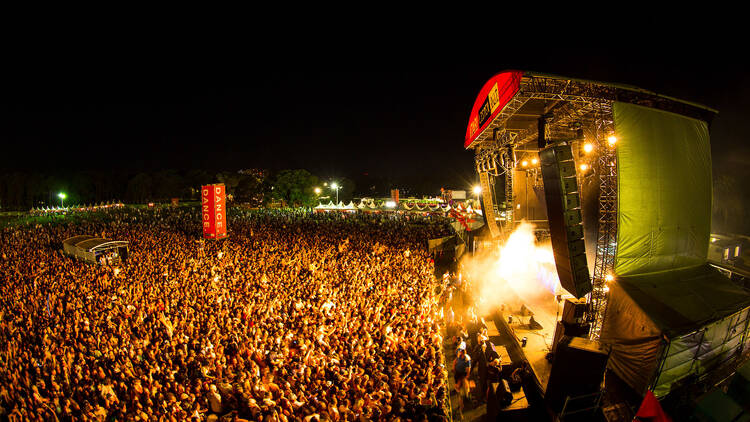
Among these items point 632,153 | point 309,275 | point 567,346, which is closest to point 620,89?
point 632,153

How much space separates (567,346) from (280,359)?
14.3ft

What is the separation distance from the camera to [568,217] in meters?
5.77

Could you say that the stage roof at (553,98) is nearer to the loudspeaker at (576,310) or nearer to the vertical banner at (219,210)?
the loudspeaker at (576,310)

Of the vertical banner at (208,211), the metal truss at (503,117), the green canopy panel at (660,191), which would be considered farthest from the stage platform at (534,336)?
the vertical banner at (208,211)

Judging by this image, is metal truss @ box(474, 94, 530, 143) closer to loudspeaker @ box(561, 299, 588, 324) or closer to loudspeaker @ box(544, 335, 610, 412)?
loudspeaker @ box(561, 299, 588, 324)

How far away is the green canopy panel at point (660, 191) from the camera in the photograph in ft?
20.3

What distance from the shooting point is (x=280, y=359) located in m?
Answer: 4.82

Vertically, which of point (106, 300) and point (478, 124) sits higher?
point (478, 124)

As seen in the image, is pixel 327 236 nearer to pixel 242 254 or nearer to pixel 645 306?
pixel 242 254

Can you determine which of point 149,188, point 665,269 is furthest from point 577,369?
point 149,188

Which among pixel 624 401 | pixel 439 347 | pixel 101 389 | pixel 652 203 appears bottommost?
pixel 624 401

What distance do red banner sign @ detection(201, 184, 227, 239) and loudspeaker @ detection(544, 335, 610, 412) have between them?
1334 cm

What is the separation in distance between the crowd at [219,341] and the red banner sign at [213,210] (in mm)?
3306

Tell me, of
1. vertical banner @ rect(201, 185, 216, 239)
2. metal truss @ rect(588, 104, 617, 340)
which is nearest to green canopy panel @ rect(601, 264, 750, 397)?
metal truss @ rect(588, 104, 617, 340)
